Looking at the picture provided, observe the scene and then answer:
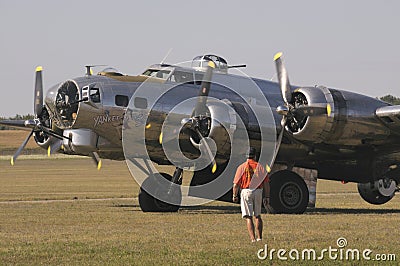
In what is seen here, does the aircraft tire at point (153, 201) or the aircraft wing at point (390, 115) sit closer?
the aircraft wing at point (390, 115)

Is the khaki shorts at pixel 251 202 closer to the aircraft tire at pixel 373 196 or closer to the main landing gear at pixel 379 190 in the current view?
A: the main landing gear at pixel 379 190

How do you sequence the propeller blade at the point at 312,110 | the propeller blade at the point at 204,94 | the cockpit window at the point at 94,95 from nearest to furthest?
1. the propeller blade at the point at 312,110
2. the propeller blade at the point at 204,94
3. the cockpit window at the point at 94,95

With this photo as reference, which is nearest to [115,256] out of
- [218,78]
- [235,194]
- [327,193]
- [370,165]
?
[235,194]

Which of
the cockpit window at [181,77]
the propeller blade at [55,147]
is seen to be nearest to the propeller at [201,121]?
the cockpit window at [181,77]

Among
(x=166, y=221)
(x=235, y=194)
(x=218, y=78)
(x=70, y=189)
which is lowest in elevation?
(x=70, y=189)

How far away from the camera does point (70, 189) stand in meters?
42.1

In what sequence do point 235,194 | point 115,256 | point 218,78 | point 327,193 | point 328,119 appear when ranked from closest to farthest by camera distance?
point 115,256
point 235,194
point 328,119
point 218,78
point 327,193

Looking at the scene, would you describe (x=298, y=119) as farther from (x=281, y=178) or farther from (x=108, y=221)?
(x=108, y=221)

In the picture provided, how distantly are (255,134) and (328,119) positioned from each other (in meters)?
2.04

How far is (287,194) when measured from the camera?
2373 centimetres

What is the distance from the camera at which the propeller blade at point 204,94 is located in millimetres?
23109

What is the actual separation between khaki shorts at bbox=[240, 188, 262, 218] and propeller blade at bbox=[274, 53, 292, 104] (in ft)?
25.7

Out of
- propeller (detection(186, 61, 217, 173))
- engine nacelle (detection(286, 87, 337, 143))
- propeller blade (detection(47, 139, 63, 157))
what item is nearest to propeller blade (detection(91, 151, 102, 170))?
propeller blade (detection(47, 139, 63, 157))

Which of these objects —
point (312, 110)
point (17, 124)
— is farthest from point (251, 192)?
point (17, 124)
